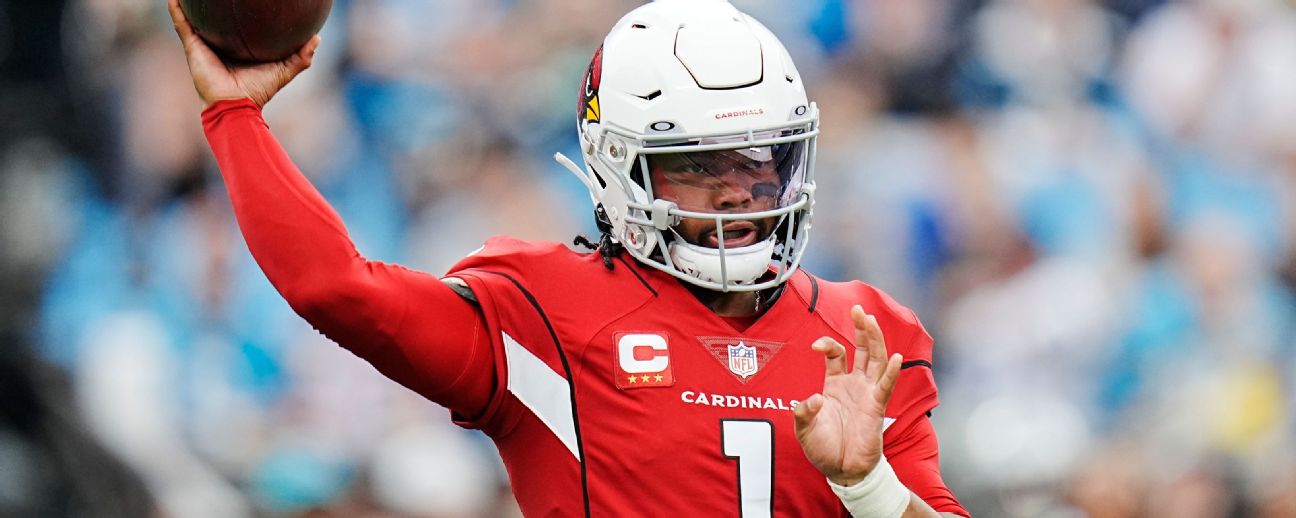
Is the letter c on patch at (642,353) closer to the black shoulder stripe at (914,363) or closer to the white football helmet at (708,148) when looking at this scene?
the white football helmet at (708,148)

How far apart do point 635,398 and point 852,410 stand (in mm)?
357

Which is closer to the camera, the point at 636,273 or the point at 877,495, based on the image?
the point at 877,495

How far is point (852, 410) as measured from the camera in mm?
2389

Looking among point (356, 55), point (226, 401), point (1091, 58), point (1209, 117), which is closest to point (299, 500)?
point (226, 401)

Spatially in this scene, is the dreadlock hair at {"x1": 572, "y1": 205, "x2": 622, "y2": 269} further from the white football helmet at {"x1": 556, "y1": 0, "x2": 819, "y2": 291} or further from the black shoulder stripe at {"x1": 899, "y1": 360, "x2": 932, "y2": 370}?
the black shoulder stripe at {"x1": 899, "y1": 360, "x2": 932, "y2": 370}

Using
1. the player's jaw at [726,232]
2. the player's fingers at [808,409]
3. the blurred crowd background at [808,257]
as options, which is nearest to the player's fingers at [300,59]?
the player's jaw at [726,232]

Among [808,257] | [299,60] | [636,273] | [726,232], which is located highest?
[299,60]

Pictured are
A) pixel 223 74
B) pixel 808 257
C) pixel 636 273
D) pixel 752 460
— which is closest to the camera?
pixel 223 74

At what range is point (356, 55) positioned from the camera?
498 centimetres

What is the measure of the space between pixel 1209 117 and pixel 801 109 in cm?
343

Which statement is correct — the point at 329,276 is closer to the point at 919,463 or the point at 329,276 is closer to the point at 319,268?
the point at 319,268

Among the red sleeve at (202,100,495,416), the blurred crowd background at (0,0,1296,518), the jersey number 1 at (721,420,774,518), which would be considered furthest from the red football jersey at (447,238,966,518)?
the blurred crowd background at (0,0,1296,518)

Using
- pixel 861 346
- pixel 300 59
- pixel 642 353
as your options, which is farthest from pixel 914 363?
pixel 300 59

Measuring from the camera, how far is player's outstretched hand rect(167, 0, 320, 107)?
2.32 m
